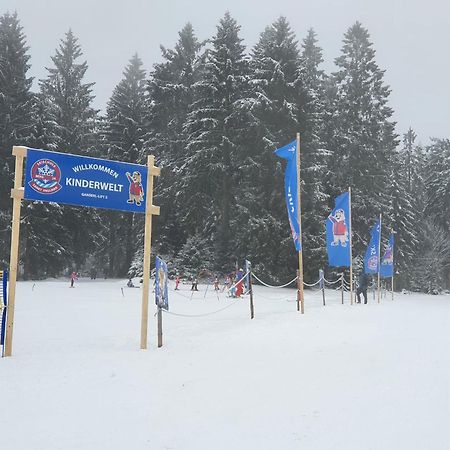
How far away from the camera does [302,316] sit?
45.9 feet

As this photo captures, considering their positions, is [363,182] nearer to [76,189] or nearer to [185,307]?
[185,307]

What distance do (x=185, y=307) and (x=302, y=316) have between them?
20.6ft

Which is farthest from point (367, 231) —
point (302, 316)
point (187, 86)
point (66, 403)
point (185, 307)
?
point (66, 403)

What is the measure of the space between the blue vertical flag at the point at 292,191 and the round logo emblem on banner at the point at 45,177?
8.55 m

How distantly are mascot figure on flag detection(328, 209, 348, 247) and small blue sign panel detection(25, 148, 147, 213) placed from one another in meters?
11.9

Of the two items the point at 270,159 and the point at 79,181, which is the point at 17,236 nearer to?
the point at 79,181

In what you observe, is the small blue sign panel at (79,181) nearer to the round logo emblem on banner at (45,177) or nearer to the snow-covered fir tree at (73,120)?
the round logo emblem on banner at (45,177)

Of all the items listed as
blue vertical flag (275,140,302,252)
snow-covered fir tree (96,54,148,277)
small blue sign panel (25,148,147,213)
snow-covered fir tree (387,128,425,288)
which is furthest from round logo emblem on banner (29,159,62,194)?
snow-covered fir tree (387,128,425,288)

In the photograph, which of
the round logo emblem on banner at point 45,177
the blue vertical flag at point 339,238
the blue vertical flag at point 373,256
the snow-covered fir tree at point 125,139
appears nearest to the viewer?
the round logo emblem on banner at point 45,177

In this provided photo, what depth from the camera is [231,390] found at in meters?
5.86

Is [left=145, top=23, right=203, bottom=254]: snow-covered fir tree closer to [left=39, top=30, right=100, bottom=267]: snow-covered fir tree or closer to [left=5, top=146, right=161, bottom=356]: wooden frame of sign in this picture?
[left=39, top=30, right=100, bottom=267]: snow-covered fir tree

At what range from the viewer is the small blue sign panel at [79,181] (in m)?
8.51

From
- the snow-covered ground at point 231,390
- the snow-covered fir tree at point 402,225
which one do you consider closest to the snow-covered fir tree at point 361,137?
the snow-covered fir tree at point 402,225

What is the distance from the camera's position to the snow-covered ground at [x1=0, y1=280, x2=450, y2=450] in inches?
172
